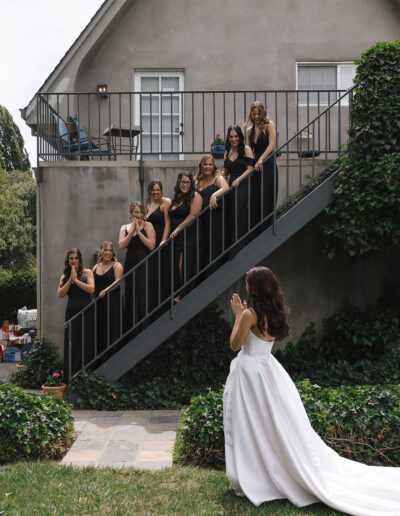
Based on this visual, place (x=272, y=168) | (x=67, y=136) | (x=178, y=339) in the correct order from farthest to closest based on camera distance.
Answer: (x=67, y=136) → (x=178, y=339) → (x=272, y=168)

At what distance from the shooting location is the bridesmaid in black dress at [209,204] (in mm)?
6711

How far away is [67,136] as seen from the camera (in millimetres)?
8656

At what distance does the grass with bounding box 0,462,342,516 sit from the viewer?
3.71m

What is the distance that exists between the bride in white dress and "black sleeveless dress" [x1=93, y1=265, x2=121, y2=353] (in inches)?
128

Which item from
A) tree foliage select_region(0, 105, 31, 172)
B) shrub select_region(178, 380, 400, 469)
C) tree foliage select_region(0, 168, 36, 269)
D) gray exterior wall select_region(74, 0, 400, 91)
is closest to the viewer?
shrub select_region(178, 380, 400, 469)

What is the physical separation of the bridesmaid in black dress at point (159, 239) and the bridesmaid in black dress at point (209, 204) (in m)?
0.48

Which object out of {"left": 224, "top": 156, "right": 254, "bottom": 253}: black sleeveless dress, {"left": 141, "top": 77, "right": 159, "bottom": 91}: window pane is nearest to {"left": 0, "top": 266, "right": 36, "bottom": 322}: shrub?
{"left": 141, "top": 77, "right": 159, "bottom": 91}: window pane

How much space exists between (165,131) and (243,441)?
7243 mm

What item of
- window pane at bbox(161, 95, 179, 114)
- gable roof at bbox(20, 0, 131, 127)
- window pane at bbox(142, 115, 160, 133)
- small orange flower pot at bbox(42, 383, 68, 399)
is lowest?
small orange flower pot at bbox(42, 383, 68, 399)

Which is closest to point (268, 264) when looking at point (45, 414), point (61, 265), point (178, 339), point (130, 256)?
point (178, 339)

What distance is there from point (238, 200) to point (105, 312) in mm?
2196

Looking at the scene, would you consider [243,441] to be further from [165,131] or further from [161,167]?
[165,131]

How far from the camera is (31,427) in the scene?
15.8 feet

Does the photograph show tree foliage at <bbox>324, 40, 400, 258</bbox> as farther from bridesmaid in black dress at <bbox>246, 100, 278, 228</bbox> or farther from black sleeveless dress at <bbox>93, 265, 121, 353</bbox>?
black sleeveless dress at <bbox>93, 265, 121, 353</bbox>
